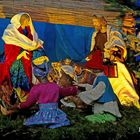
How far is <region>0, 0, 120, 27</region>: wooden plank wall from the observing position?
365 inches

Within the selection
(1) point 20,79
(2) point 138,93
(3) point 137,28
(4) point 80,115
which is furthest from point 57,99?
(3) point 137,28

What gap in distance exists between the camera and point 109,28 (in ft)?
32.8

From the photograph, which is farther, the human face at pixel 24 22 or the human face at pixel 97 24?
the human face at pixel 97 24

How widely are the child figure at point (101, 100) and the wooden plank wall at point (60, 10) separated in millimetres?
1733

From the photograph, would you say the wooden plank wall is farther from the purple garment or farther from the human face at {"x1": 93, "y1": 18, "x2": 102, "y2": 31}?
the purple garment

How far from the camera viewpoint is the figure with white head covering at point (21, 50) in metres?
8.89

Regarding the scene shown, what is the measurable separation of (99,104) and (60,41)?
5.47 feet

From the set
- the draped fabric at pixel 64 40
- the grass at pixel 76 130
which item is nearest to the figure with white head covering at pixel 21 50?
the draped fabric at pixel 64 40

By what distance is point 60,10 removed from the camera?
9703 mm

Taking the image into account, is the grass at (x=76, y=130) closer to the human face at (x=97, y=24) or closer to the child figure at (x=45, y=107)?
the child figure at (x=45, y=107)

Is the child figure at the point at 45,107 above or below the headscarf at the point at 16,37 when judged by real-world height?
below

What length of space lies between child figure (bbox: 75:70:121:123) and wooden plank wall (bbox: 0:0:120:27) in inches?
68.2

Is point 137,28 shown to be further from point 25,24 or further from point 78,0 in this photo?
point 25,24

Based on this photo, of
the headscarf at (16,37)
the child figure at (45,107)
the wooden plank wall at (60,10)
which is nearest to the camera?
the child figure at (45,107)
